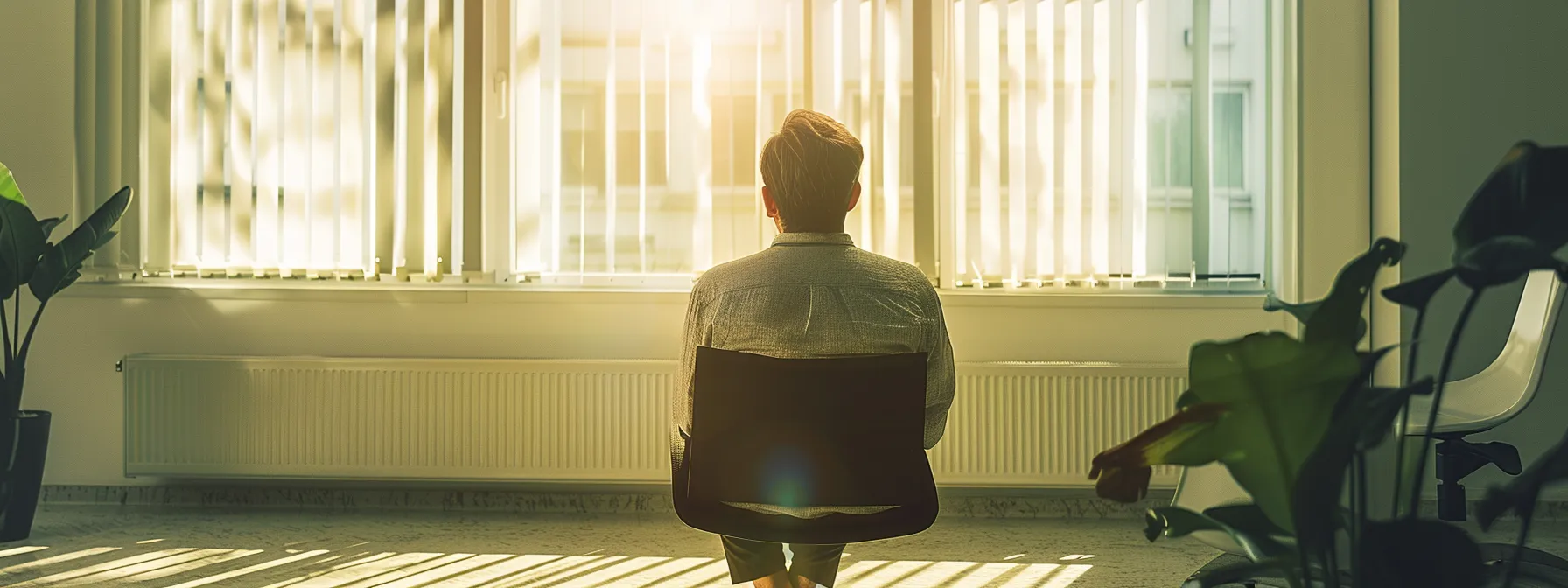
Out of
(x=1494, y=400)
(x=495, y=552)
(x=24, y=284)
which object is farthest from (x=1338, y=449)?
(x=24, y=284)

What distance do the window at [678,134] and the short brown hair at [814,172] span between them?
1928 millimetres

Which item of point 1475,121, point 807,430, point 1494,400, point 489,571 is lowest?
point 489,571

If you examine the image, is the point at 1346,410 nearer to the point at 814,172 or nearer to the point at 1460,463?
the point at 814,172

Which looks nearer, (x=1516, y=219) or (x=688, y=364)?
(x=1516, y=219)

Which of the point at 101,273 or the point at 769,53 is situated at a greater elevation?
the point at 769,53

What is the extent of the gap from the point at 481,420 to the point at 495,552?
59 cm

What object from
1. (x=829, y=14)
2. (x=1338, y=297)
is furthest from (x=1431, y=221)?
(x=1338, y=297)

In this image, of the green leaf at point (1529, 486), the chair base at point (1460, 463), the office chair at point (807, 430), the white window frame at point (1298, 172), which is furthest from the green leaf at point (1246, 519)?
the white window frame at point (1298, 172)

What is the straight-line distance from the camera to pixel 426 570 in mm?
3180

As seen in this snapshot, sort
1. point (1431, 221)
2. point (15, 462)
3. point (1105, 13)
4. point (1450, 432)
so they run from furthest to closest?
point (1105, 13)
point (15, 462)
point (1431, 221)
point (1450, 432)

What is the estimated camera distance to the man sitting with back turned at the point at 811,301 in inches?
73.6

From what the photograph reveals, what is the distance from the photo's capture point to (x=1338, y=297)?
105 centimetres

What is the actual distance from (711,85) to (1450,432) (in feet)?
8.16

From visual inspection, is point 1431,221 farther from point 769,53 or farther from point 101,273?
point 101,273
